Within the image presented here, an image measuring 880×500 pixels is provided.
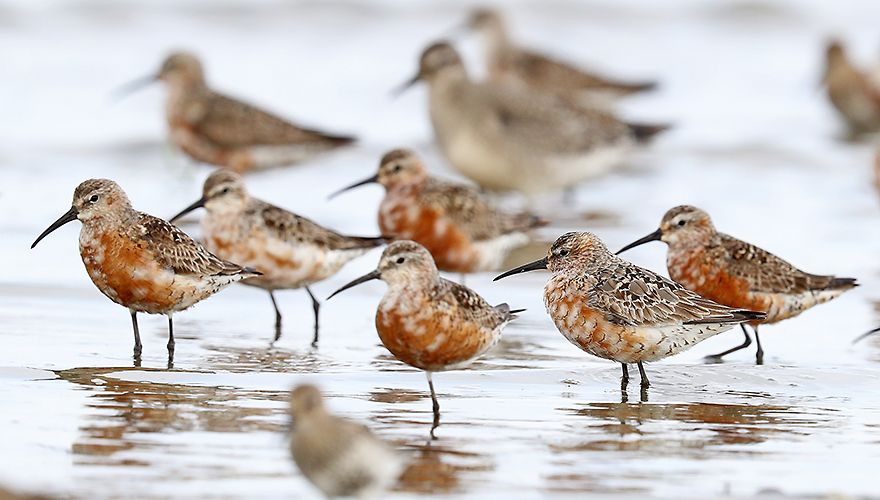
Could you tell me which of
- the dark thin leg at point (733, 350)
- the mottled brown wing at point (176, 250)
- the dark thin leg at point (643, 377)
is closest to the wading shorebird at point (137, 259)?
the mottled brown wing at point (176, 250)

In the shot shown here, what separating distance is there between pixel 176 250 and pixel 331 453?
12.3 ft

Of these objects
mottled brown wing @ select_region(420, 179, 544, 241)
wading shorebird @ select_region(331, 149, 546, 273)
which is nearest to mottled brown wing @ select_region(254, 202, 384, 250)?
wading shorebird @ select_region(331, 149, 546, 273)

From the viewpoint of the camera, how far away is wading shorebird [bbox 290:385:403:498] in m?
5.02

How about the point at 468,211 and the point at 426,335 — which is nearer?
the point at 426,335

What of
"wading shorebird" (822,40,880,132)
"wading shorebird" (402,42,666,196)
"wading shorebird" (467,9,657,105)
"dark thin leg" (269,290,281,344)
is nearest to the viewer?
"dark thin leg" (269,290,281,344)

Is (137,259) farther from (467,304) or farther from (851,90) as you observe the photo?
(851,90)

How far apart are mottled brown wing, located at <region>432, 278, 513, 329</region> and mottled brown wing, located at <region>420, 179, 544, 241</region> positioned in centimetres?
374

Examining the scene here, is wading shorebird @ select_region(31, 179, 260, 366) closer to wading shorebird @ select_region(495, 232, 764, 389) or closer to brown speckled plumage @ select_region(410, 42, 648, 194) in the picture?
wading shorebird @ select_region(495, 232, 764, 389)

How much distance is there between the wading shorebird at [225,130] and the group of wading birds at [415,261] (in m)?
0.01

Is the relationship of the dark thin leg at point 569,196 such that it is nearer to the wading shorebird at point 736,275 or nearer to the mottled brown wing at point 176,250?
the wading shorebird at point 736,275

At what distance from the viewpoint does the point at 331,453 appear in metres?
5.02

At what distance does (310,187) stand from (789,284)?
739 centimetres

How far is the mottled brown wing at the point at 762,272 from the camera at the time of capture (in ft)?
29.3

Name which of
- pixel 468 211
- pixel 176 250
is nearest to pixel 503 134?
pixel 468 211
